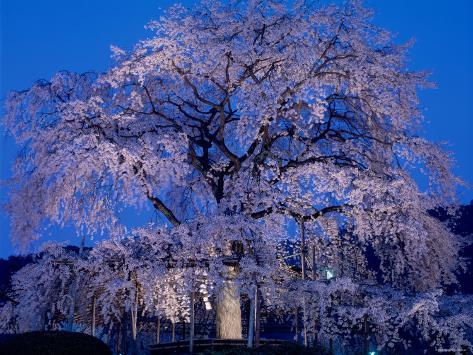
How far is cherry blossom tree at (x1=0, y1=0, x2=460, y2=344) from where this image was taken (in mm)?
13898

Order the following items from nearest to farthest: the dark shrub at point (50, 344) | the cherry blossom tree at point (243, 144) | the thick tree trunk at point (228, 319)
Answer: the dark shrub at point (50, 344) → the cherry blossom tree at point (243, 144) → the thick tree trunk at point (228, 319)

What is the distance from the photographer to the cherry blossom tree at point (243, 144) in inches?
547

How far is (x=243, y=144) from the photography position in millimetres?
17406

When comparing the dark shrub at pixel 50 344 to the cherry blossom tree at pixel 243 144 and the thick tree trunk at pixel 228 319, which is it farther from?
the thick tree trunk at pixel 228 319

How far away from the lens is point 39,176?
14.5 metres

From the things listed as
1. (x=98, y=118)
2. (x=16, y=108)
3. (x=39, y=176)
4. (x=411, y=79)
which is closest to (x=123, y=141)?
(x=98, y=118)

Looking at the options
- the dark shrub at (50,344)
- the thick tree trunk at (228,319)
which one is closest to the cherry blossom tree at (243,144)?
the thick tree trunk at (228,319)

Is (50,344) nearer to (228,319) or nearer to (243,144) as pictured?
(228,319)

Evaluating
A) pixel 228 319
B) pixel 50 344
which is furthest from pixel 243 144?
pixel 50 344

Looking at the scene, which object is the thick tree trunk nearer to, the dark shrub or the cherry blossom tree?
the cherry blossom tree

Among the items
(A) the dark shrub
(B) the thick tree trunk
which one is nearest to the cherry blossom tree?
(B) the thick tree trunk

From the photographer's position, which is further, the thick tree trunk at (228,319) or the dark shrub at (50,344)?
the thick tree trunk at (228,319)

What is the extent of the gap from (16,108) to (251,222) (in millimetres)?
8226

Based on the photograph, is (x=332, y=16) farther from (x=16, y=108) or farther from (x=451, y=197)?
(x=16, y=108)
